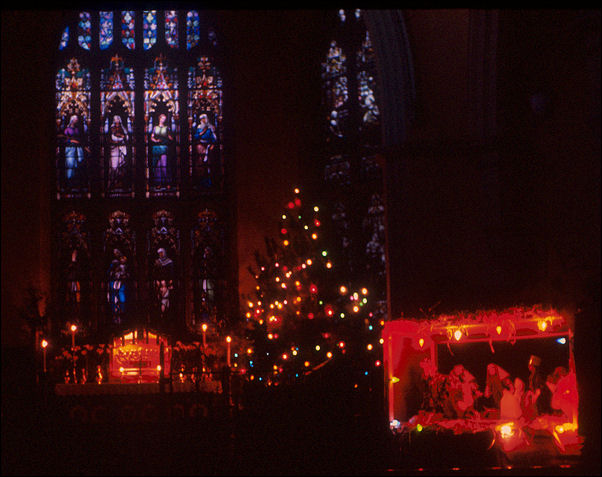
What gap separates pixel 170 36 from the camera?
1627 cm

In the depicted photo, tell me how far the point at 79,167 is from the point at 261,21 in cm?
460

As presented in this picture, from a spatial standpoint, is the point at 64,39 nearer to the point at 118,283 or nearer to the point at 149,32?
the point at 149,32

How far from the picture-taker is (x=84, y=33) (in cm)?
1616

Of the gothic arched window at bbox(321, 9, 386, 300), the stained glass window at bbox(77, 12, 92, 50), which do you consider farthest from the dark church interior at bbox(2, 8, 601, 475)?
the stained glass window at bbox(77, 12, 92, 50)

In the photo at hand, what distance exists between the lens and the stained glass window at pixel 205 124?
15.9m

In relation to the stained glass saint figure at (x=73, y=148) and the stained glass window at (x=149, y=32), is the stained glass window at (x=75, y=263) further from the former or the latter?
the stained glass window at (x=149, y=32)

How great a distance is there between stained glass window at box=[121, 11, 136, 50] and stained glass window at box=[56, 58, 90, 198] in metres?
0.98

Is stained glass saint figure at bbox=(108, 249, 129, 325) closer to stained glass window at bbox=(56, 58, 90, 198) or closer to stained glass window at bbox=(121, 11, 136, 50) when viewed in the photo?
stained glass window at bbox=(56, 58, 90, 198)

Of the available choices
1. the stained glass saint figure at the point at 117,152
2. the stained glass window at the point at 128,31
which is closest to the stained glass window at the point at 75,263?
the stained glass saint figure at the point at 117,152

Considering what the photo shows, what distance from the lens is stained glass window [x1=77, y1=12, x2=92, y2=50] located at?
1612 cm

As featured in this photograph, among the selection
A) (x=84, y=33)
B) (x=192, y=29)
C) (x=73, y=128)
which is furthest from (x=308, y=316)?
(x=84, y=33)

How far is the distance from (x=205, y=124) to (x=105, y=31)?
2.81 meters

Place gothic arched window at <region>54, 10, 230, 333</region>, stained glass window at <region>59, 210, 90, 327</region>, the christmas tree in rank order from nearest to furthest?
1. the christmas tree
2. stained glass window at <region>59, 210, 90, 327</region>
3. gothic arched window at <region>54, 10, 230, 333</region>

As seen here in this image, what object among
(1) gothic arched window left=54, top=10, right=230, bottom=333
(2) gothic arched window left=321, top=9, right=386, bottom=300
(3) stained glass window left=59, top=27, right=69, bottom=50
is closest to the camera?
(2) gothic arched window left=321, top=9, right=386, bottom=300
